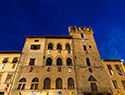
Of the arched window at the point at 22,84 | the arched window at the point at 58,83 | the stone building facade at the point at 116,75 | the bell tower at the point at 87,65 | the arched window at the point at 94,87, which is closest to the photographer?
the arched window at the point at 22,84

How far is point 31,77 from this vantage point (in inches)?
618

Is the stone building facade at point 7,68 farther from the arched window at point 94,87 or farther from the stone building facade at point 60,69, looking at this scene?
the arched window at point 94,87

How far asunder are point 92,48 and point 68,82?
33.6 ft

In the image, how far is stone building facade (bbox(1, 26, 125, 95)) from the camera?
14.7 meters

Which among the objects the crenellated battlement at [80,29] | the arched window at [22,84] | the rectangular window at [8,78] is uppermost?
the crenellated battlement at [80,29]

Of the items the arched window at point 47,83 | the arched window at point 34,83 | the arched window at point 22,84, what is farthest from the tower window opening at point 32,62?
the arched window at point 47,83

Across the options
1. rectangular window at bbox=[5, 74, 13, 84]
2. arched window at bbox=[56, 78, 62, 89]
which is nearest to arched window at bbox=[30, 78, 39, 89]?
arched window at bbox=[56, 78, 62, 89]

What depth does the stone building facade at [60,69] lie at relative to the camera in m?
14.7

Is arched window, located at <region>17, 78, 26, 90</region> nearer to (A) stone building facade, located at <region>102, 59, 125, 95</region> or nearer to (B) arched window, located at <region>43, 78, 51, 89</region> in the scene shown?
(B) arched window, located at <region>43, 78, 51, 89</region>

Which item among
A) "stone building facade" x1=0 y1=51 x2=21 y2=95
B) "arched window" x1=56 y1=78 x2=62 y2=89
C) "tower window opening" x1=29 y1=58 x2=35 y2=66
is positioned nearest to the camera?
"stone building facade" x1=0 y1=51 x2=21 y2=95

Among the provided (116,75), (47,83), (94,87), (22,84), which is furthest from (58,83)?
(116,75)

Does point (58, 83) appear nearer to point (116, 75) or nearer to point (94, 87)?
point (94, 87)

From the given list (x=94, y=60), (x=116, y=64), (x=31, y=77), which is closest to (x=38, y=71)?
(x=31, y=77)

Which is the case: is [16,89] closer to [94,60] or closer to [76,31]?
[94,60]
